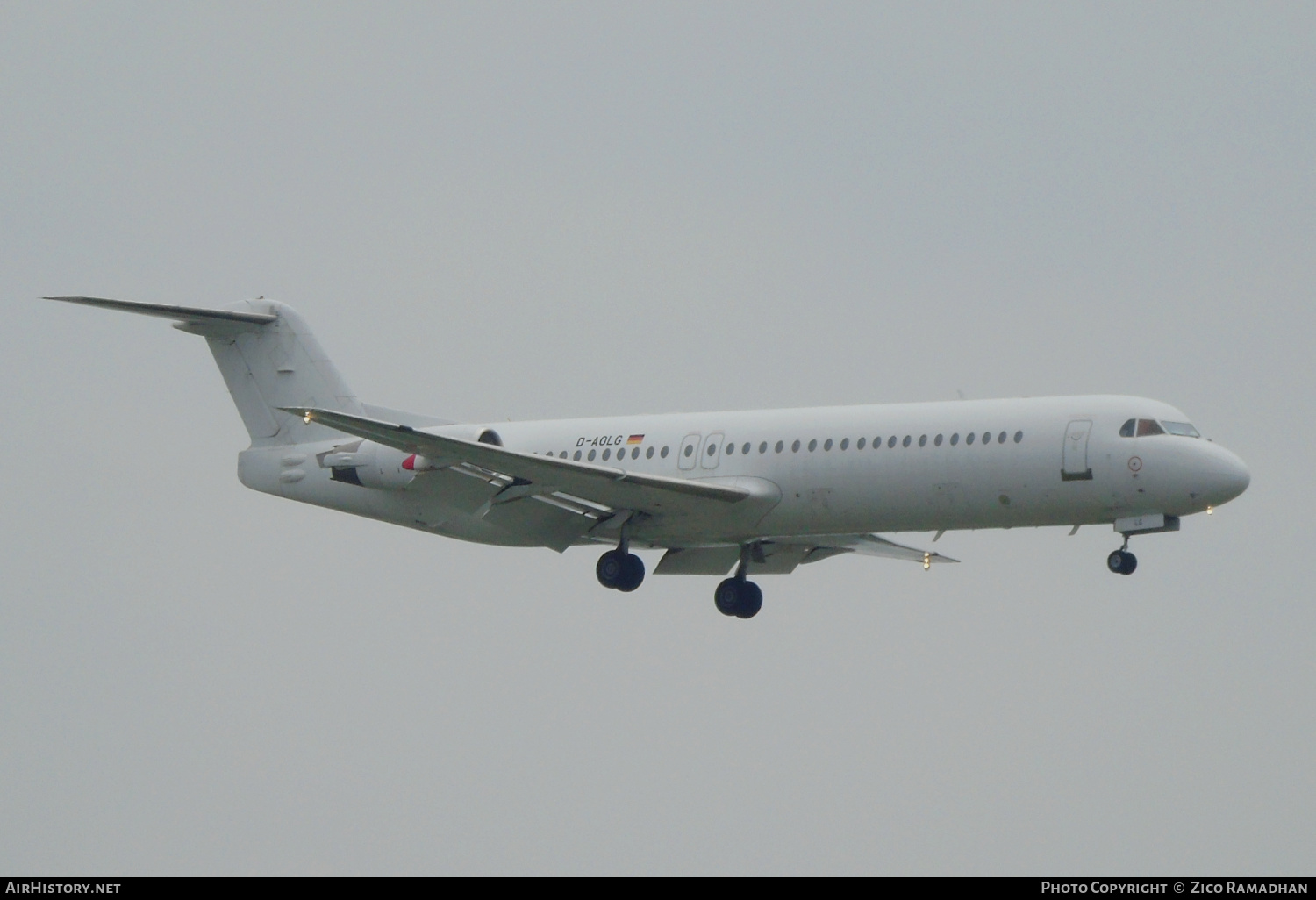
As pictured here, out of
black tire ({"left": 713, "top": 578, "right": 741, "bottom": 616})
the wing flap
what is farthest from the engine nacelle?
black tire ({"left": 713, "top": 578, "right": 741, "bottom": 616})

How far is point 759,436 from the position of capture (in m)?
34.9

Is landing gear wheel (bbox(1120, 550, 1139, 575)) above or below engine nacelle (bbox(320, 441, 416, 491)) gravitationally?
below

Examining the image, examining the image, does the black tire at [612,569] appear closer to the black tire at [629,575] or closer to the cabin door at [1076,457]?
the black tire at [629,575]

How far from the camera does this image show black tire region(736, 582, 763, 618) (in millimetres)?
37750

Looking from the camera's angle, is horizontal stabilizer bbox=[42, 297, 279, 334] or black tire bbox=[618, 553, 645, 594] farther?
horizontal stabilizer bbox=[42, 297, 279, 334]

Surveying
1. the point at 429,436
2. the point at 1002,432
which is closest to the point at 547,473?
the point at 429,436

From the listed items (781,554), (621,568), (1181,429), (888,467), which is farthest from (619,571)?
(1181,429)

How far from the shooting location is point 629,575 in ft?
117

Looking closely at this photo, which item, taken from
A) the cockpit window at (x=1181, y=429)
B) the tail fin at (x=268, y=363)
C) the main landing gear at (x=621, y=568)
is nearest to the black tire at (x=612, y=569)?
the main landing gear at (x=621, y=568)

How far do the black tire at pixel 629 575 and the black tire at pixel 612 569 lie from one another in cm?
1

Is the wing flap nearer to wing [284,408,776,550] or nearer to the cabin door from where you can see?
wing [284,408,776,550]

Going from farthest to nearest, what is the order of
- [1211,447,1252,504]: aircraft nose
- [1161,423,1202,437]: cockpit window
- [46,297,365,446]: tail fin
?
1. [46,297,365,446]: tail fin
2. [1161,423,1202,437]: cockpit window
3. [1211,447,1252,504]: aircraft nose

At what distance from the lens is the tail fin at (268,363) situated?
132ft

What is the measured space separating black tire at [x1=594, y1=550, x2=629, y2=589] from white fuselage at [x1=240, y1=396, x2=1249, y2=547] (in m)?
0.50
